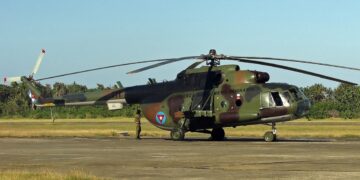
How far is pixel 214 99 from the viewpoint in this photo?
32.9 meters

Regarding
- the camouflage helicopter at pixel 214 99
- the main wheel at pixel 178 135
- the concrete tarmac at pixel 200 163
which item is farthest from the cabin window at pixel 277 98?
the concrete tarmac at pixel 200 163

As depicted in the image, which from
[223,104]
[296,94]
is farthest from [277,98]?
[223,104]

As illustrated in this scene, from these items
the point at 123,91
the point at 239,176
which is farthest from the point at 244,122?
the point at 239,176

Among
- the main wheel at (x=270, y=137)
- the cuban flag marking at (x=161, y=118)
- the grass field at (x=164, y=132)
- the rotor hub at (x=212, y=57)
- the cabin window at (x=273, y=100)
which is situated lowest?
the grass field at (x=164, y=132)

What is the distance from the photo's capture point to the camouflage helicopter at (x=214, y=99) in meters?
31.2

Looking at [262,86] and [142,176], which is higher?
[262,86]

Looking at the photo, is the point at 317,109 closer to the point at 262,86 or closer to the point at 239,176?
the point at 262,86

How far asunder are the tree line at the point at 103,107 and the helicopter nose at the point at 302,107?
4527 centimetres

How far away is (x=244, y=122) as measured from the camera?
105 feet

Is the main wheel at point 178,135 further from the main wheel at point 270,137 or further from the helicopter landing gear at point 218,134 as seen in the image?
the main wheel at point 270,137

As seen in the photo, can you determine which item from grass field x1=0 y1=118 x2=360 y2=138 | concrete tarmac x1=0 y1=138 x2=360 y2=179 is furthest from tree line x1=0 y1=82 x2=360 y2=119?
concrete tarmac x1=0 y1=138 x2=360 y2=179

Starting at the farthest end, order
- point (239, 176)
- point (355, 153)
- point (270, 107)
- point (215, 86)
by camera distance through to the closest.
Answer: point (215, 86)
point (270, 107)
point (355, 153)
point (239, 176)

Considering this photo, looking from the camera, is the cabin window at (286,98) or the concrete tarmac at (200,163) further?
the cabin window at (286,98)

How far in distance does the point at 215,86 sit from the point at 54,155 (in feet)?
41.1
